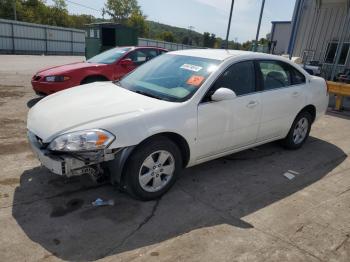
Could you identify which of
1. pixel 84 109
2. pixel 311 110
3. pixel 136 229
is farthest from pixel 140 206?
pixel 311 110

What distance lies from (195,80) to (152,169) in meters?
1.21

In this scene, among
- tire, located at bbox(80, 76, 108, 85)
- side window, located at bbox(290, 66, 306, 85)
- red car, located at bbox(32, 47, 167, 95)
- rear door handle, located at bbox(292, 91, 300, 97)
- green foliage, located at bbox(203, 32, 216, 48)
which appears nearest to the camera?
rear door handle, located at bbox(292, 91, 300, 97)

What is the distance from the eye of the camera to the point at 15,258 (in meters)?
2.58

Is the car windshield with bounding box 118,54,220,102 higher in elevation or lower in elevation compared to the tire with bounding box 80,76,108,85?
higher

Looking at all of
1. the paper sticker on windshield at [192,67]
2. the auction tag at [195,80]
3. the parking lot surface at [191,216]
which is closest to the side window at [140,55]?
the parking lot surface at [191,216]

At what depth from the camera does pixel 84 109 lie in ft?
11.3

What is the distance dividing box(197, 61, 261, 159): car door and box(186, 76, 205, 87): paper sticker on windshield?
16 cm

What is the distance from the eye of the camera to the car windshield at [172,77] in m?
3.79

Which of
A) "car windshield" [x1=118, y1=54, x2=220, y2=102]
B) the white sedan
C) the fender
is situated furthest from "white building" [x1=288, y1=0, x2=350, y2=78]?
the fender

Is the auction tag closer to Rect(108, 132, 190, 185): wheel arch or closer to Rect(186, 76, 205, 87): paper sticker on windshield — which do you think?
Rect(186, 76, 205, 87): paper sticker on windshield

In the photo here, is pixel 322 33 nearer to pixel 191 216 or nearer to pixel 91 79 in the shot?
pixel 91 79

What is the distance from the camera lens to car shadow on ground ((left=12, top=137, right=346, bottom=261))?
113 inches

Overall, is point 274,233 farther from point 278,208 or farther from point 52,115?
point 52,115

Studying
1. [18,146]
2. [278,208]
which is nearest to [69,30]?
[18,146]
